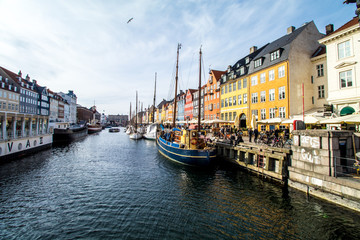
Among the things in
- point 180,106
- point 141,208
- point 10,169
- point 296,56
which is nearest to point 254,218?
point 141,208

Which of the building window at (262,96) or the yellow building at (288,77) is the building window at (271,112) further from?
the building window at (262,96)

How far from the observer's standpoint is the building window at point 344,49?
1894 centimetres

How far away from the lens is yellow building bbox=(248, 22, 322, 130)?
27.4m

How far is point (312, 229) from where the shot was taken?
8227 mm

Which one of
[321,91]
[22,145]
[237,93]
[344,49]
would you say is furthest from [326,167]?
[22,145]

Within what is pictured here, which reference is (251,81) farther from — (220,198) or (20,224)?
(20,224)

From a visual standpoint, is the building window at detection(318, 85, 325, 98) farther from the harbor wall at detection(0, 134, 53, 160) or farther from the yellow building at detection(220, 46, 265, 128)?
the harbor wall at detection(0, 134, 53, 160)

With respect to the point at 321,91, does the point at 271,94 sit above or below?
above

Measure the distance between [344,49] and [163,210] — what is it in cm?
2406

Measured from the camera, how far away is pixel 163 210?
10195mm

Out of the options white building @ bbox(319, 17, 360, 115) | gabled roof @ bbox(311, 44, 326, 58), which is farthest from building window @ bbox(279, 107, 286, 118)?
gabled roof @ bbox(311, 44, 326, 58)

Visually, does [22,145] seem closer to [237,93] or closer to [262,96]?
[237,93]

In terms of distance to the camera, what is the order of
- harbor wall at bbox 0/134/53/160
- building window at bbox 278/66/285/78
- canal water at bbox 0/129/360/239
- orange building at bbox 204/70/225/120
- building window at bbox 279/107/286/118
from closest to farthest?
canal water at bbox 0/129/360/239 < harbor wall at bbox 0/134/53/160 < building window at bbox 279/107/286/118 < building window at bbox 278/66/285/78 < orange building at bbox 204/70/225/120

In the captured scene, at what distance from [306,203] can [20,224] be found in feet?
50.1
